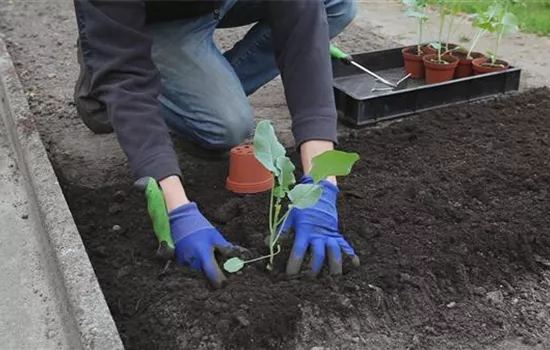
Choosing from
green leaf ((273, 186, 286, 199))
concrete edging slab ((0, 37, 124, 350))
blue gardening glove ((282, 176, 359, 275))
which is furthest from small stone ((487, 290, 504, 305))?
concrete edging slab ((0, 37, 124, 350))

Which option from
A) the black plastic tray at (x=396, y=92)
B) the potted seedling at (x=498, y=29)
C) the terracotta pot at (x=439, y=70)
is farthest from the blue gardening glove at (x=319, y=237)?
the potted seedling at (x=498, y=29)

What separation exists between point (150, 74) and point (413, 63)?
1596mm

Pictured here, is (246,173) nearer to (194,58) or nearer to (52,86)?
(194,58)

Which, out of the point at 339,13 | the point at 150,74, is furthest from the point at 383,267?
the point at 339,13

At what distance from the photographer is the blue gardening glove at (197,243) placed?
5.82 ft

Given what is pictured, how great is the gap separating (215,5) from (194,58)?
19cm

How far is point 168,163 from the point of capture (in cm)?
190

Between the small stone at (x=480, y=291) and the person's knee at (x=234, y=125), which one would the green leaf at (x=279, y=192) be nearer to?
the small stone at (x=480, y=291)

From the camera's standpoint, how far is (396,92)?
2863mm

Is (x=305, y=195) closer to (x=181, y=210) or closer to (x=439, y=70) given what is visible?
(x=181, y=210)

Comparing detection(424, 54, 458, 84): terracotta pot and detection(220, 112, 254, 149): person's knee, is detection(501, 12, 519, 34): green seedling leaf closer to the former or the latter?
detection(424, 54, 458, 84): terracotta pot

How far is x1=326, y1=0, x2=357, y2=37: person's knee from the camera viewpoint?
2865mm

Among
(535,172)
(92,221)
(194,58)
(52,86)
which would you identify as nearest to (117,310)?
(92,221)

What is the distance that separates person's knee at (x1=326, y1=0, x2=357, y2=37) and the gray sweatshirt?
27.5 inches
